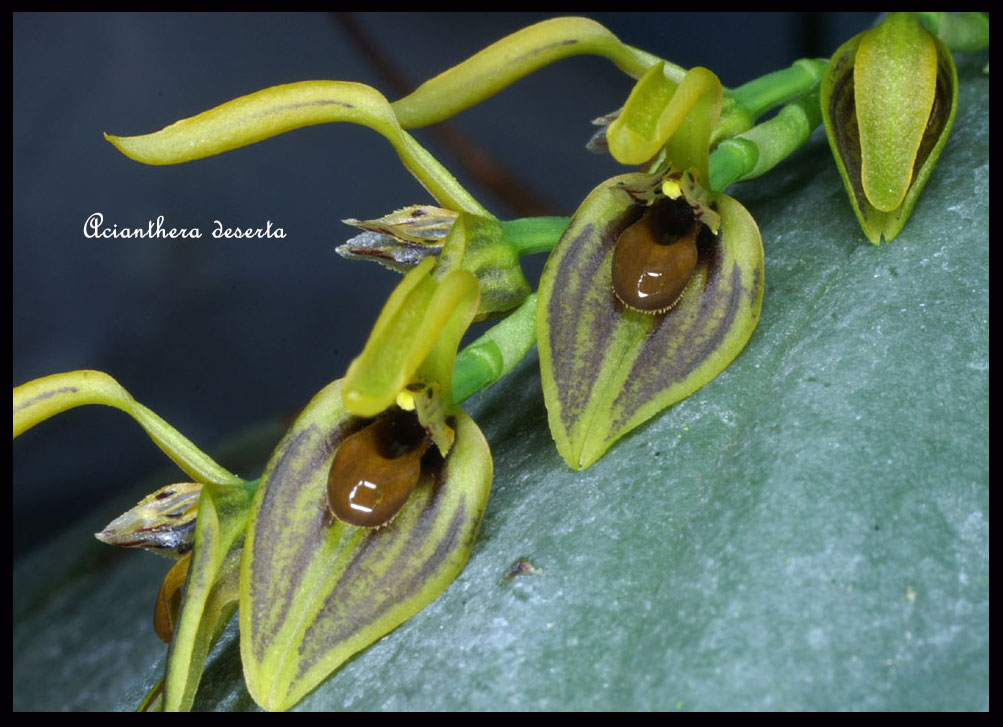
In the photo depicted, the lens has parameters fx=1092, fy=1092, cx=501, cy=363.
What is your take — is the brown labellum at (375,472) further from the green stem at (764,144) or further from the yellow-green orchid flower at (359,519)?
the green stem at (764,144)

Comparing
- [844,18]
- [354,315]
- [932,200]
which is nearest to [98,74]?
[354,315]

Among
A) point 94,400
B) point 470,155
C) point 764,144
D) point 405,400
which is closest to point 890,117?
point 764,144

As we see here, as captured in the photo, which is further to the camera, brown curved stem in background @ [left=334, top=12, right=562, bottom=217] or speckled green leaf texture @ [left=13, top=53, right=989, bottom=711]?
brown curved stem in background @ [left=334, top=12, right=562, bottom=217]

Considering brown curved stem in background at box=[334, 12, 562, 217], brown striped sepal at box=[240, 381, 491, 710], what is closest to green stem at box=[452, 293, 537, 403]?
brown striped sepal at box=[240, 381, 491, 710]

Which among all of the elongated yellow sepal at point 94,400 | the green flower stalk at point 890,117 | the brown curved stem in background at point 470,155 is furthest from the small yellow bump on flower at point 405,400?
the brown curved stem in background at point 470,155

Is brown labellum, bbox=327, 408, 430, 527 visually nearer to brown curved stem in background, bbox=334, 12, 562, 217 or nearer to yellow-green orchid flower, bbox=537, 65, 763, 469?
yellow-green orchid flower, bbox=537, 65, 763, 469

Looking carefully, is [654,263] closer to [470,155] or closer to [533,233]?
[533,233]
